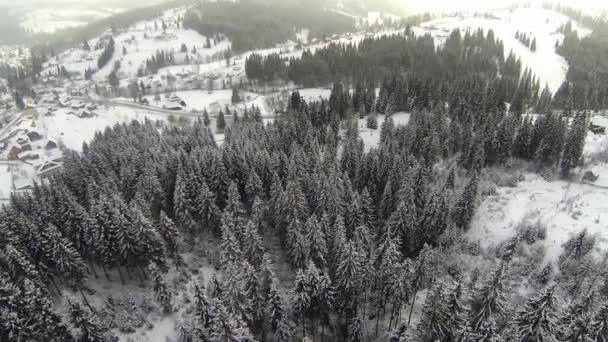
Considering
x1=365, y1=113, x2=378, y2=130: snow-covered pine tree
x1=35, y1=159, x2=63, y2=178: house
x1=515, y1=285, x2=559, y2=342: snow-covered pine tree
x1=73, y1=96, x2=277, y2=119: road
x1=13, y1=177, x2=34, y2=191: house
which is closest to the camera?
x1=515, y1=285, x2=559, y2=342: snow-covered pine tree

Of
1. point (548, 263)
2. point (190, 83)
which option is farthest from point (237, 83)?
point (548, 263)

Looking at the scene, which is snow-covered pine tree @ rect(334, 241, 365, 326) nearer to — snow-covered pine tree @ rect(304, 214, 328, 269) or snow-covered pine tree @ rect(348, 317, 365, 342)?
snow-covered pine tree @ rect(348, 317, 365, 342)

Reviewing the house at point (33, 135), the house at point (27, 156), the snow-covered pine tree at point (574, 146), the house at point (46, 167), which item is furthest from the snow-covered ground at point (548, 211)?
the house at point (33, 135)

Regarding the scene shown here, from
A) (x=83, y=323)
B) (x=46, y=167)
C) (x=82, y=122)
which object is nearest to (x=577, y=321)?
(x=83, y=323)

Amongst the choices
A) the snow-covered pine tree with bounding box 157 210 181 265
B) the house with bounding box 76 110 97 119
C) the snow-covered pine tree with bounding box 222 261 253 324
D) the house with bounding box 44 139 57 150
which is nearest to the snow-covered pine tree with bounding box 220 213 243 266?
the snow-covered pine tree with bounding box 222 261 253 324

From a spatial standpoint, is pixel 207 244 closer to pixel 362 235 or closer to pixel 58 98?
pixel 362 235
